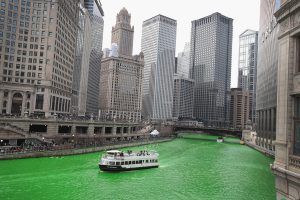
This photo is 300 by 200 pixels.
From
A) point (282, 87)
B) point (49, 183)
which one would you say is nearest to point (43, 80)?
point (49, 183)

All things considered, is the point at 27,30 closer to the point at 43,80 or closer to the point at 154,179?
the point at 43,80

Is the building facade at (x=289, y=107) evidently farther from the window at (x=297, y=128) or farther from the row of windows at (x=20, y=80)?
the row of windows at (x=20, y=80)

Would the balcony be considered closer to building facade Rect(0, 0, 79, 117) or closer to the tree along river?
the tree along river

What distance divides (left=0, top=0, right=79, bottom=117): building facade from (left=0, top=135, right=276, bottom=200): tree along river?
176 ft

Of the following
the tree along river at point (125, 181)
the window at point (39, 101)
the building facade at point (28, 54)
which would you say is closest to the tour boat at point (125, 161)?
the tree along river at point (125, 181)

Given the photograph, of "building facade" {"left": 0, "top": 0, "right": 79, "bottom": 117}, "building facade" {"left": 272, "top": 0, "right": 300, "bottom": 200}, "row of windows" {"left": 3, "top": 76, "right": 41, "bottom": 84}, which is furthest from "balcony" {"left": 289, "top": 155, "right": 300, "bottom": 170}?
"row of windows" {"left": 3, "top": 76, "right": 41, "bottom": 84}

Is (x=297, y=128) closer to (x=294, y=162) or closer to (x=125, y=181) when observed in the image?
(x=294, y=162)

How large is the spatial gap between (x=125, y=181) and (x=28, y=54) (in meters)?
85.1

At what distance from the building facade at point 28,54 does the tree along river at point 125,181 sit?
53.6m

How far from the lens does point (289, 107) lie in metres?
21.4

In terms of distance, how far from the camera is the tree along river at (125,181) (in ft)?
151

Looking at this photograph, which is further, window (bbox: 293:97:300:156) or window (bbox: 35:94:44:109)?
window (bbox: 35:94:44:109)

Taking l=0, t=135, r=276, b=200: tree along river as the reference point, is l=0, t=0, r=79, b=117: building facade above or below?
above

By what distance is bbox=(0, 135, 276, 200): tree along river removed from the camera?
4594 cm
